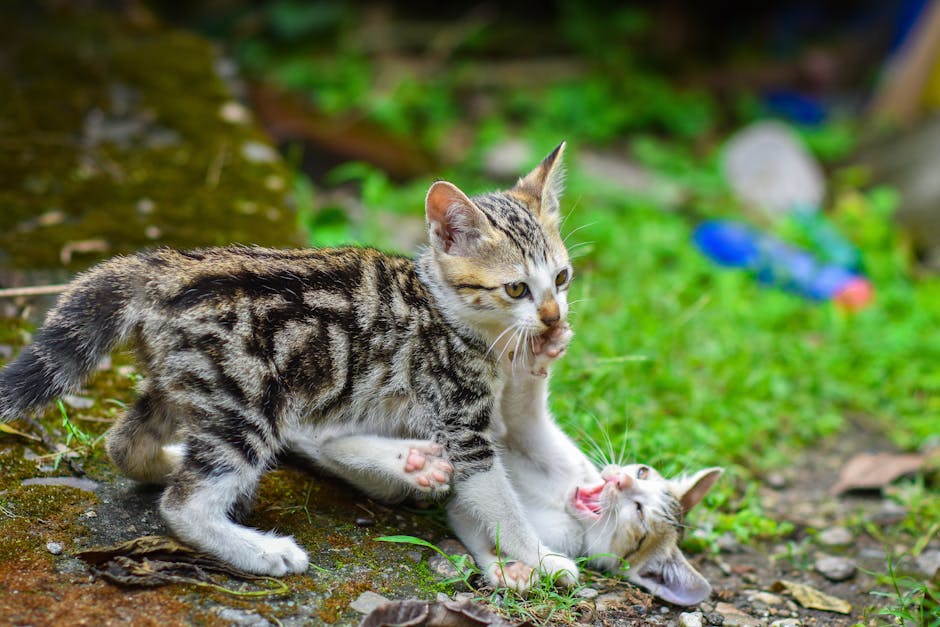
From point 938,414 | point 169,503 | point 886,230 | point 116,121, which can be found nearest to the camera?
point 169,503

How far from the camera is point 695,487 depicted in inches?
154

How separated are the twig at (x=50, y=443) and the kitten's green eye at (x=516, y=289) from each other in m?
1.75

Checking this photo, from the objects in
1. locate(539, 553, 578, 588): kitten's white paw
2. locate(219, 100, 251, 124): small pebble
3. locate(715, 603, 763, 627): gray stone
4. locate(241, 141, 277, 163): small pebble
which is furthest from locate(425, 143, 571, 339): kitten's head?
locate(219, 100, 251, 124): small pebble

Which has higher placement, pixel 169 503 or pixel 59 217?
pixel 59 217

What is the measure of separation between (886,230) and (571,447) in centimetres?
524

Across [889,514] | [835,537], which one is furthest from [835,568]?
[889,514]

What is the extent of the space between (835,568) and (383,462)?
86.7 inches

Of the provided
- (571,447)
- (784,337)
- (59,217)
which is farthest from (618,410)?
(59,217)

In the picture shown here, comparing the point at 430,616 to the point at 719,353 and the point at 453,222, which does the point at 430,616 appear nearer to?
the point at 453,222

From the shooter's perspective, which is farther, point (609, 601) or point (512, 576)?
point (609, 601)

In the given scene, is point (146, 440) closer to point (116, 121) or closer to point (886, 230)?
point (116, 121)

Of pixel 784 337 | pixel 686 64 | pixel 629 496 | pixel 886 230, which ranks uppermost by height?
pixel 686 64

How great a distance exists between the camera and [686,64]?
34.3 feet

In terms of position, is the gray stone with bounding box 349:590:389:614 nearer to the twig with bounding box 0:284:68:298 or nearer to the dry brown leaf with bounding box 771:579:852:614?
the dry brown leaf with bounding box 771:579:852:614
